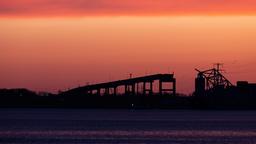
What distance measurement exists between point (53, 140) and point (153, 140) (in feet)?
26.5

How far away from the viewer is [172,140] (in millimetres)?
75125

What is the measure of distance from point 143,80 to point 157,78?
12.2ft

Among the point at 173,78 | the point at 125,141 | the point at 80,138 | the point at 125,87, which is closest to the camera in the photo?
the point at 125,141

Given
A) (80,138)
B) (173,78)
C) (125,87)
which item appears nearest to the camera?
(80,138)

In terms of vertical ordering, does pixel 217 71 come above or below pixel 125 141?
above

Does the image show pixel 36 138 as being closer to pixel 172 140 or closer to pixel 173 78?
pixel 172 140

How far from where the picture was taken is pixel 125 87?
199875mm

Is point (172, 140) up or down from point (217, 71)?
down

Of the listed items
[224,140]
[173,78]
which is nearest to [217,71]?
[173,78]

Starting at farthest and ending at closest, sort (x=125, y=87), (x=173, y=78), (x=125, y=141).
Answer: (x=125, y=87)
(x=173, y=78)
(x=125, y=141)

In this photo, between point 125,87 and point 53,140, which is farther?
point 125,87

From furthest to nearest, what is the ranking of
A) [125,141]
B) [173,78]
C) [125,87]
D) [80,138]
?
[125,87] < [173,78] < [80,138] < [125,141]

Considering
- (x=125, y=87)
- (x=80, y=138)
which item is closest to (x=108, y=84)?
(x=125, y=87)

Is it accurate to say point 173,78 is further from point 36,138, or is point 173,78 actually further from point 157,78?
point 36,138
